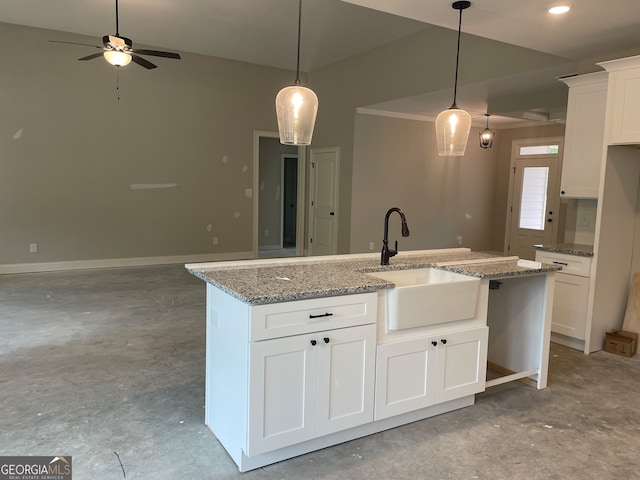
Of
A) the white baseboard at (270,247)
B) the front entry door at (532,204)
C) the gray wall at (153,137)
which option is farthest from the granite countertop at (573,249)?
the white baseboard at (270,247)

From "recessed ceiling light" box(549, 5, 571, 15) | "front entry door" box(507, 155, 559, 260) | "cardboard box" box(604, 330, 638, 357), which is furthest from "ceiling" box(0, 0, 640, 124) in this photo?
"cardboard box" box(604, 330, 638, 357)

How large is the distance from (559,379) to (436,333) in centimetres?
140

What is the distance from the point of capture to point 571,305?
13.1 ft

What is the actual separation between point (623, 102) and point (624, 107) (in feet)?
0.13

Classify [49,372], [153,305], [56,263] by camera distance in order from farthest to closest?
[56,263] < [153,305] < [49,372]

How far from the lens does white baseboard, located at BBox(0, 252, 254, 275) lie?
6.46m

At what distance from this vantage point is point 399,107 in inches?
270

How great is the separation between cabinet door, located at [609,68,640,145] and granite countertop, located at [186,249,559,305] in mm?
1314

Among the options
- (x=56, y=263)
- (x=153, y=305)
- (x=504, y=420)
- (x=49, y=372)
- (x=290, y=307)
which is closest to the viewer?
(x=290, y=307)

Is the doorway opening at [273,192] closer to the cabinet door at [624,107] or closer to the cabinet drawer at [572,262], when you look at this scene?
the cabinet drawer at [572,262]

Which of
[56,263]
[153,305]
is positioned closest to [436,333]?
[153,305]

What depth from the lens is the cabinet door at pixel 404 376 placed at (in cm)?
243

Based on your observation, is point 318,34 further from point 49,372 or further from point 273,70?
point 49,372

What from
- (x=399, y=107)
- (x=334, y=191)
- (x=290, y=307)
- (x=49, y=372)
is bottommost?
(x=49, y=372)
